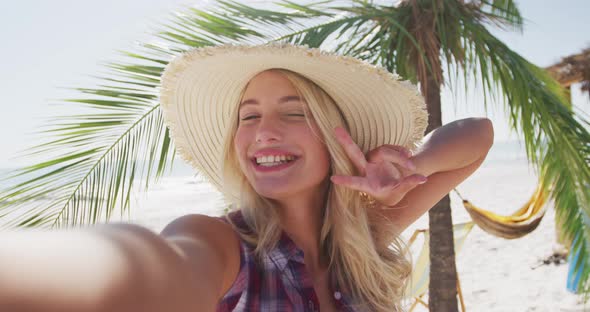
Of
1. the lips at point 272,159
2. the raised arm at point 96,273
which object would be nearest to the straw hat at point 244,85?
the lips at point 272,159

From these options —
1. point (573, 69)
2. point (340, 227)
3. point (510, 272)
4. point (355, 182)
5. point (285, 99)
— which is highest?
point (573, 69)

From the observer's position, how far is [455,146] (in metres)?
1.83

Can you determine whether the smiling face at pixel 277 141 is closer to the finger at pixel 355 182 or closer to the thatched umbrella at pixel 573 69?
the finger at pixel 355 182

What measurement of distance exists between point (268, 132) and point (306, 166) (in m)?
0.16

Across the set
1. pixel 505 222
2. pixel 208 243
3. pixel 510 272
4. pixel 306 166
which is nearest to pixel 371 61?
pixel 306 166

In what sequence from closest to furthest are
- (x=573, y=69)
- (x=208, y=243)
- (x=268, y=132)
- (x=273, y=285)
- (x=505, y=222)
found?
(x=208, y=243) < (x=273, y=285) < (x=268, y=132) < (x=505, y=222) < (x=573, y=69)

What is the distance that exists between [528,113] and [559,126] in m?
0.19

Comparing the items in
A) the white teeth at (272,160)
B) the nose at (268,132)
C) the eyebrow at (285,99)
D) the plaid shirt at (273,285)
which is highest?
the eyebrow at (285,99)

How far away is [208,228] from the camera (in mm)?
1094

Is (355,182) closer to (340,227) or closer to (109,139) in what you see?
(340,227)

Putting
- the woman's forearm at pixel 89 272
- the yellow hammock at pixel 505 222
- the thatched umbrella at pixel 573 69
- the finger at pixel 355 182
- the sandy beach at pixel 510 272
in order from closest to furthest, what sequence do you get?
the woman's forearm at pixel 89 272
the finger at pixel 355 182
the yellow hammock at pixel 505 222
the thatched umbrella at pixel 573 69
the sandy beach at pixel 510 272

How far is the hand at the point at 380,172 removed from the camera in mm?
1422

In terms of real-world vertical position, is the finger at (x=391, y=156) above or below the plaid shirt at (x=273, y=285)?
above

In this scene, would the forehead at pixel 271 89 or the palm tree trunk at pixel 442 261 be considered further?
the palm tree trunk at pixel 442 261
